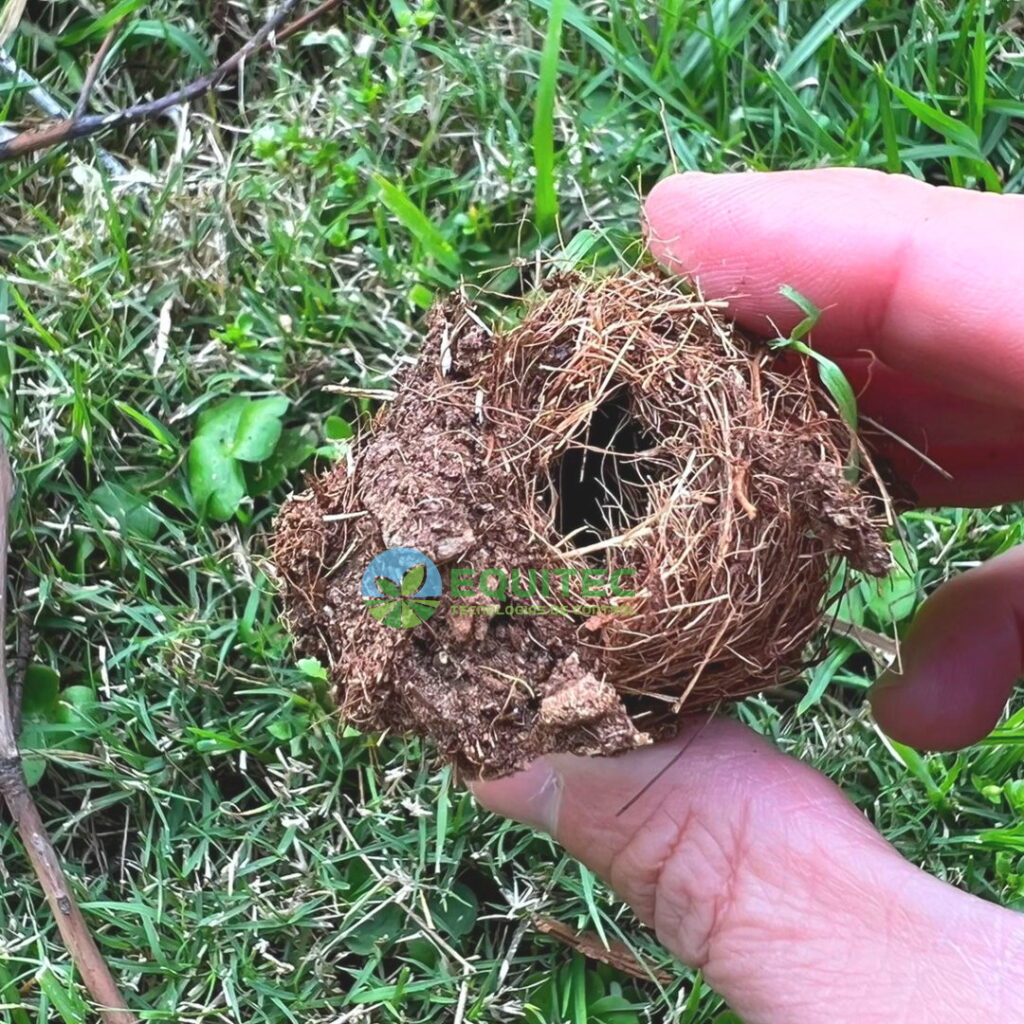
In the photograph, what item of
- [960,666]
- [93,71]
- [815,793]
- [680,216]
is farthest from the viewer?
[93,71]

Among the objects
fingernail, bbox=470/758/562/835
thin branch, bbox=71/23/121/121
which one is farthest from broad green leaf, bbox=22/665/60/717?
thin branch, bbox=71/23/121/121

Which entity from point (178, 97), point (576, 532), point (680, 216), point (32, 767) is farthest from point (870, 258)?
point (32, 767)

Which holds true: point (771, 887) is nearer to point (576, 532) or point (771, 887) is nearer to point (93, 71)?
point (576, 532)

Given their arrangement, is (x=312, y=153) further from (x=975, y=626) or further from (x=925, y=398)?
(x=975, y=626)

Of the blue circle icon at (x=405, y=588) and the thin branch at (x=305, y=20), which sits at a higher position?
the thin branch at (x=305, y=20)

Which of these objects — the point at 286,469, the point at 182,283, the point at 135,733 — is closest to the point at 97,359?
the point at 182,283

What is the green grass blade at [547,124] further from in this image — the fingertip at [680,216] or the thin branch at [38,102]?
the thin branch at [38,102]

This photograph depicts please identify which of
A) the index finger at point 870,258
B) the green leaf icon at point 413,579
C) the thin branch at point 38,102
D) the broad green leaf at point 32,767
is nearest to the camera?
the green leaf icon at point 413,579

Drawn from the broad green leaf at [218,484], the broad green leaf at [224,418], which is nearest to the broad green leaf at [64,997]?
the broad green leaf at [218,484]
